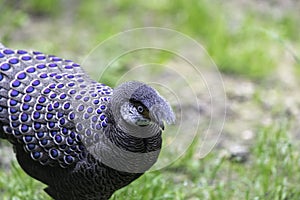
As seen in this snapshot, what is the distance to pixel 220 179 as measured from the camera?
535 cm

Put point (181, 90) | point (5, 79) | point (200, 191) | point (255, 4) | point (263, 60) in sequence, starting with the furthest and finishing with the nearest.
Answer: point (255, 4) → point (263, 60) → point (181, 90) → point (200, 191) → point (5, 79)

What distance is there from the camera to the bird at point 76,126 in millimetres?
3924

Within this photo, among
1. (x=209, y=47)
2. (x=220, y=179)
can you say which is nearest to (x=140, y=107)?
(x=220, y=179)

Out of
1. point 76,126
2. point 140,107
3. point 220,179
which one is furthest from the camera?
point 220,179

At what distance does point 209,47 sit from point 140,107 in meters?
3.46

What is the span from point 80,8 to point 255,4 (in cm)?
224

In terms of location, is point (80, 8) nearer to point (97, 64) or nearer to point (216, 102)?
point (97, 64)

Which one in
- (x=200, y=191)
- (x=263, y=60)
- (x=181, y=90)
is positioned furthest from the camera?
(x=263, y=60)

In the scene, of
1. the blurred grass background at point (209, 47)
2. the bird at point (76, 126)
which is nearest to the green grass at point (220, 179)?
the blurred grass background at point (209, 47)

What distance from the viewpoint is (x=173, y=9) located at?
7988 millimetres

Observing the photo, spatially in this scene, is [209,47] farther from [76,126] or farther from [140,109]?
[140,109]

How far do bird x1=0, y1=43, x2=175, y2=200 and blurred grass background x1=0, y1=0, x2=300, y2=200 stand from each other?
0.57m

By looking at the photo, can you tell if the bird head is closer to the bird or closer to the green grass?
the bird

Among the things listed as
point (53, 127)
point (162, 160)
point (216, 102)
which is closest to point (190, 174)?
point (162, 160)
